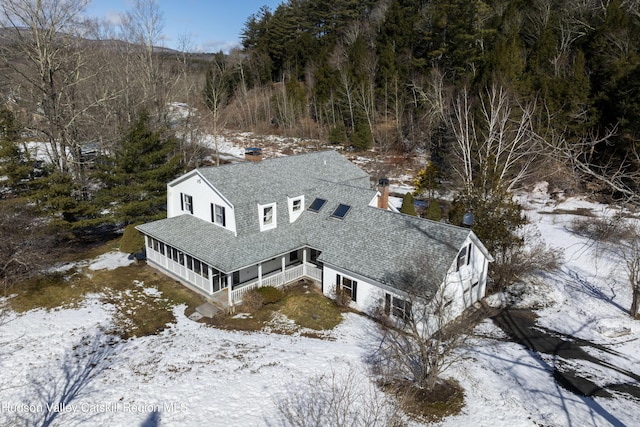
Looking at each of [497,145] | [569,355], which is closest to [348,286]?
[569,355]

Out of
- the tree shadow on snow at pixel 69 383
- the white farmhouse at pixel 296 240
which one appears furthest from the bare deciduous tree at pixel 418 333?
the tree shadow on snow at pixel 69 383

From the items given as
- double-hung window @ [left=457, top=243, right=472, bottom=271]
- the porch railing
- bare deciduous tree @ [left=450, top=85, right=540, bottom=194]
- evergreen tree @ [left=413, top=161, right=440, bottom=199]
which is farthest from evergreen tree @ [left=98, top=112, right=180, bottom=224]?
evergreen tree @ [left=413, top=161, right=440, bottom=199]

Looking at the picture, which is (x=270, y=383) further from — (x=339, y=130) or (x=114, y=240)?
(x=339, y=130)

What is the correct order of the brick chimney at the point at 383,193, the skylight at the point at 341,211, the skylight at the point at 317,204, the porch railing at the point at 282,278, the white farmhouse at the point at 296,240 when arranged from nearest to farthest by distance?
the white farmhouse at the point at 296,240, the porch railing at the point at 282,278, the skylight at the point at 341,211, the brick chimney at the point at 383,193, the skylight at the point at 317,204

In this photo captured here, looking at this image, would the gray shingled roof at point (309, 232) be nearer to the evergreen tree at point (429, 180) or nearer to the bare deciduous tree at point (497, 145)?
the bare deciduous tree at point (497, 145)

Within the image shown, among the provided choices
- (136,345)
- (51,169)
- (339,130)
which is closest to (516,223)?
(136,345)

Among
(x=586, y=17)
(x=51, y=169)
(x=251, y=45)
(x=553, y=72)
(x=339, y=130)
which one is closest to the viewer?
(x=51, y=169)

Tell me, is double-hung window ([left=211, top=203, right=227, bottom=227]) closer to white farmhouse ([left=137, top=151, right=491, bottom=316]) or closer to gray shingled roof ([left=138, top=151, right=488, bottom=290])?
white farmhouse ([left=137, top=151, right=491, bottom=316])
